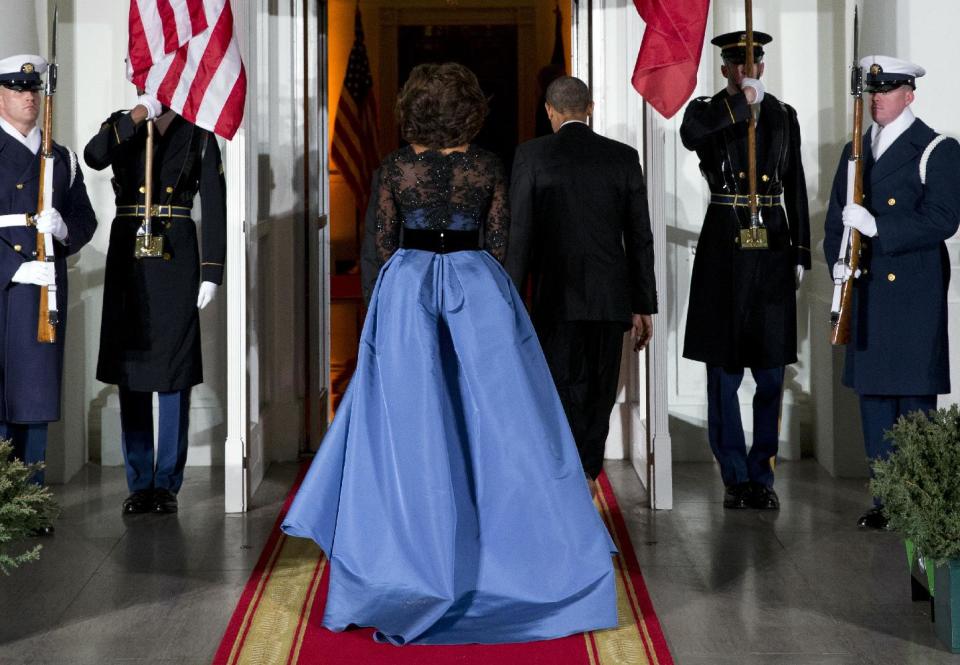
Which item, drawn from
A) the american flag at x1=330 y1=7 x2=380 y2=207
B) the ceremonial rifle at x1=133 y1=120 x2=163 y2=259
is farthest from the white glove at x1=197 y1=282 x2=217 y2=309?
the american flag at x1=330 y1=7 x2=380 y2=207

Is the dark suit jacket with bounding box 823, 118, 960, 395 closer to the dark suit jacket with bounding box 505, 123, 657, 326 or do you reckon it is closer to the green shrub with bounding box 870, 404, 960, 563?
the dark suit jacket with bounding box 505, 123, 657, 326

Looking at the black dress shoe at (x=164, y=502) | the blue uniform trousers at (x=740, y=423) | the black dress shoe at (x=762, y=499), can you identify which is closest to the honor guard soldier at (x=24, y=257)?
the black dress shoe at (x=164, y=502)

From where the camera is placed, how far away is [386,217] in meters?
4.57

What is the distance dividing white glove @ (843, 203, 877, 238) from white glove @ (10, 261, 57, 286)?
9.85 ft

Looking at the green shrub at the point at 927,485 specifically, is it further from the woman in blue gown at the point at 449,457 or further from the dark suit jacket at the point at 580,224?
the dark suit jacket at the point at 580,224

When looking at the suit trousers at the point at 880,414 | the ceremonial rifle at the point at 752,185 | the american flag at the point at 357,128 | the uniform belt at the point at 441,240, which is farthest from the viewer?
the american flag at the point at 357,128

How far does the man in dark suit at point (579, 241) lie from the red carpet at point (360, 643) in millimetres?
1231

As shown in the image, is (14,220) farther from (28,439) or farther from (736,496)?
(736,496)

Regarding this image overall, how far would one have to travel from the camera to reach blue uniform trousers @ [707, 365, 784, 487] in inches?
239

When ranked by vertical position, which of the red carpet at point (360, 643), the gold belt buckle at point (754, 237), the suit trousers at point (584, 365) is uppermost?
the gold belt buckle at point (754, 237)

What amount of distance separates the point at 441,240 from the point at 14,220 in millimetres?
1916

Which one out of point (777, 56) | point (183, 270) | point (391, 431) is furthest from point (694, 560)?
point (777, 56)

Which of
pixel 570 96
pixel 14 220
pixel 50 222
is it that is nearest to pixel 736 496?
pixel 570 96

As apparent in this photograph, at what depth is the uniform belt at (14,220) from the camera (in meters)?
5.52
